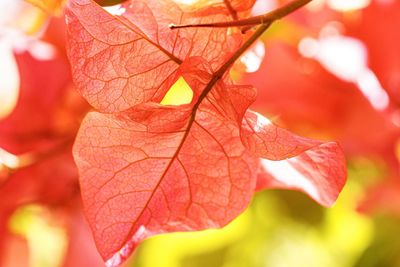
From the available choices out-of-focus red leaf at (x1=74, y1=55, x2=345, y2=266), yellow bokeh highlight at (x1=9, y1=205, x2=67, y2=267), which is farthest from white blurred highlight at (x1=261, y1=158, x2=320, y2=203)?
yellow bokeh highlight at (x1=9, y1=205, x2=67, y2=267)

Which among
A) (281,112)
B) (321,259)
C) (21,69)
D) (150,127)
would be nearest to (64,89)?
(21,69)

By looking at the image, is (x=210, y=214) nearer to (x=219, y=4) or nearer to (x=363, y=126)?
(x=219, y=4)

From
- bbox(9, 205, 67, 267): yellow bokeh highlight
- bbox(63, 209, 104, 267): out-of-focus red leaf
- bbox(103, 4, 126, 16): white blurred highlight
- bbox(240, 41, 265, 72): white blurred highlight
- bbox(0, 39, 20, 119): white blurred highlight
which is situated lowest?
bbox(9, 205, 67, 267): yellow bokeh highlight

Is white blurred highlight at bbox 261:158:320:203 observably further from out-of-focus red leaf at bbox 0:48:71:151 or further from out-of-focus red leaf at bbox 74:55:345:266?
out-of-focus red leaf at bbox 0:48:71:151

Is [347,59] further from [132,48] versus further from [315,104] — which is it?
[132,48]

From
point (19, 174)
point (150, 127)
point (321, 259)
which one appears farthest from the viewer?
point (321, 259)

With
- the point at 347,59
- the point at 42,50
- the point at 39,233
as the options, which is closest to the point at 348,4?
Result: the point at 347,59

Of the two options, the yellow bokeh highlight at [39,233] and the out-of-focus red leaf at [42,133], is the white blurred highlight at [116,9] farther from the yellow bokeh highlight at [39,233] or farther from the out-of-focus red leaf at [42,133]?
the yellow bokeh highlight at [39,233]
